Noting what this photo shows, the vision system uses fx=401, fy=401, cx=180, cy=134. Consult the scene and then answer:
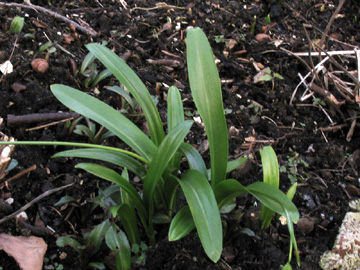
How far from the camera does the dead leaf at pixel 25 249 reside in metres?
1.35

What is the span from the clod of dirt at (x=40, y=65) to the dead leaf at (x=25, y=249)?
0.87 meters

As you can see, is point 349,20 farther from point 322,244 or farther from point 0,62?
point 0,62

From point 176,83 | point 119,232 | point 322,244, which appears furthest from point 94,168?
point 176,83

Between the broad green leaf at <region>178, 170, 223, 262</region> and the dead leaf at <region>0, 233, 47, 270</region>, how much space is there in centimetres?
57

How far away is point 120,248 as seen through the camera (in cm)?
135

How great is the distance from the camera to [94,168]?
1251 mm

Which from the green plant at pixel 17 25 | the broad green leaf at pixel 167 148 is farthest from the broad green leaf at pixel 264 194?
the green plant at pixel 17 25

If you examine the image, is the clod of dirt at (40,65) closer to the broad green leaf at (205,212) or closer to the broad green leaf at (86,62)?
the broad green leaf at (86,62)

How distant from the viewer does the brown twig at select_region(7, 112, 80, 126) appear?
68.2 inches

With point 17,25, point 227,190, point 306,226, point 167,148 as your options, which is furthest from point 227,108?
point 17,25

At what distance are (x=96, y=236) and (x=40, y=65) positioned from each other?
3.17ft

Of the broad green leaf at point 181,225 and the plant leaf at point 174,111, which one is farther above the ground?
the plant leaf at point 174,111

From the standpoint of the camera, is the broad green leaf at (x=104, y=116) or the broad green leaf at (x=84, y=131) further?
the broad green leaf at (x=84, y=131)

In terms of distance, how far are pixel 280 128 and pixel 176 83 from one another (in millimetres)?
624
